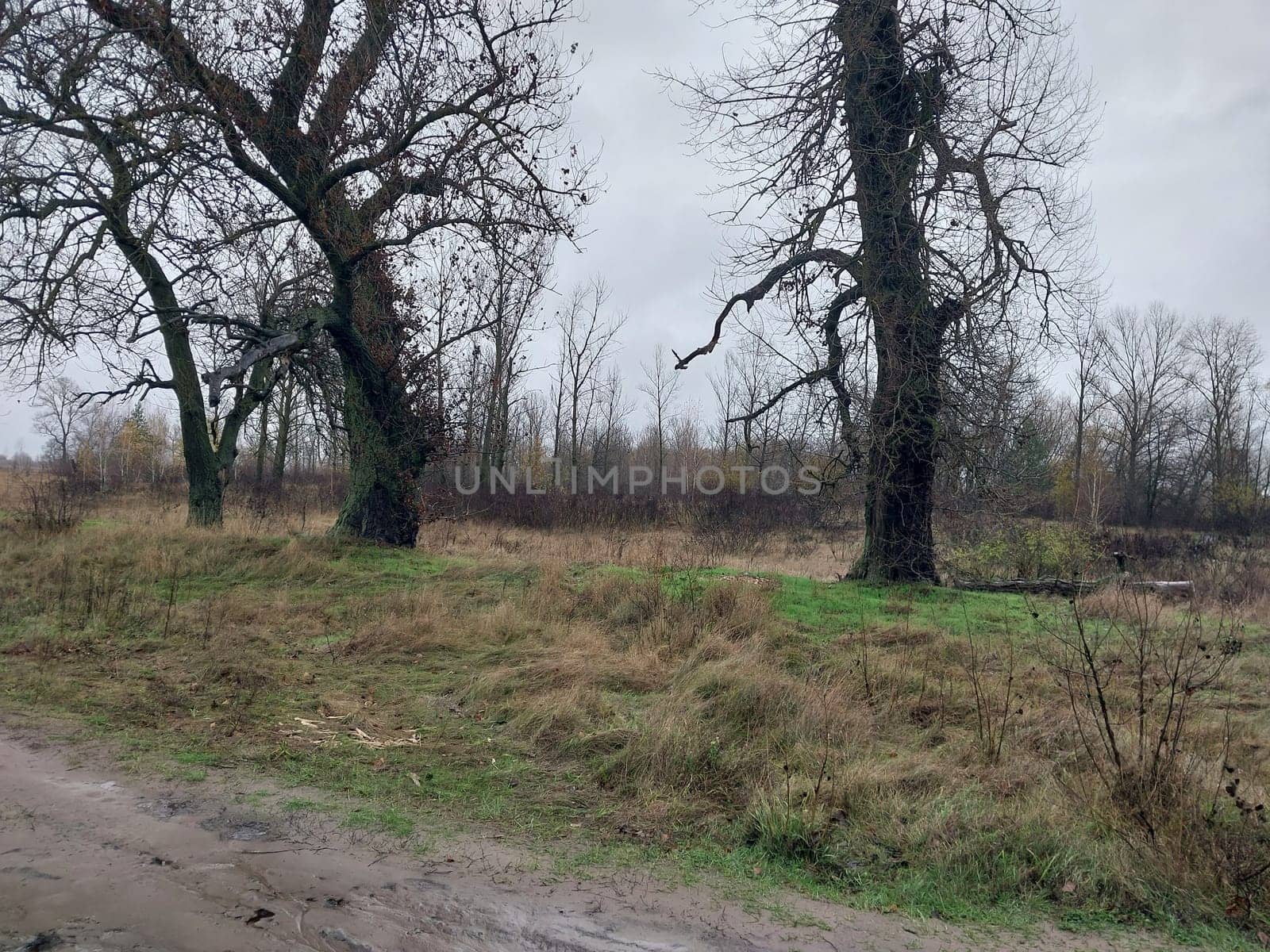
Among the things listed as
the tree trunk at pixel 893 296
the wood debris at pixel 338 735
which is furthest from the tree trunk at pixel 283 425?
the wood debris at pixel 338 735

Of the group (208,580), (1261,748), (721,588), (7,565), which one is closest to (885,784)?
(1261,748)

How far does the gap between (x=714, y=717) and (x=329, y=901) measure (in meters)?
3.06

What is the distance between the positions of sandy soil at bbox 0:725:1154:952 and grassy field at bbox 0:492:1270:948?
0.27 meters

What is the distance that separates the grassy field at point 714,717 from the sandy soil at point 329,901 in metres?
0.27

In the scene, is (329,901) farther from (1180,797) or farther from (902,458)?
(902,458)

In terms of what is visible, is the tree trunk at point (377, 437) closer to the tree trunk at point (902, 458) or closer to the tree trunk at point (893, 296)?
the tree trunk at point (902, 458)

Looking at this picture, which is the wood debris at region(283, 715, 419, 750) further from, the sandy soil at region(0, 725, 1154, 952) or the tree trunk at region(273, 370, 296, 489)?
the tree trunk at region(273, 370, 296, 489)

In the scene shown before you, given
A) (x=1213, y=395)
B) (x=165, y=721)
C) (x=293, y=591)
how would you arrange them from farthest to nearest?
1. (x=1213, y=395)
2. (x=293, y=591)
3. (x=165, y=721)

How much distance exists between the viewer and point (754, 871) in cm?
403

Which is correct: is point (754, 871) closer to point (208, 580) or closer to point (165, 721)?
point (165, 721)

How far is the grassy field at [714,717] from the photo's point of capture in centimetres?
406

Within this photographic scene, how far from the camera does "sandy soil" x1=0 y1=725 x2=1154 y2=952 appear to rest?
10.7 ft

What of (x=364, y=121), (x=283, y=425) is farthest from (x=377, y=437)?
(x=283, y=425)

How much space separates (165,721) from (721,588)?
544 centimetres
